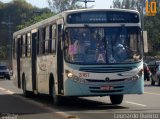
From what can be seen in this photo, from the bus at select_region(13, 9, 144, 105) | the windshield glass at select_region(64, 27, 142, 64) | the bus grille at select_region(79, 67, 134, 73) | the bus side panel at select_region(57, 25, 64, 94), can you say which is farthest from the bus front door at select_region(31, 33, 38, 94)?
the bus grille at select_region(79, 67, 134, 73)

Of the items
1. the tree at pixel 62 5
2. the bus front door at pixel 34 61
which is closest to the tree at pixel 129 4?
the tree at pixel 62 5

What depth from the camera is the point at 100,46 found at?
1784 cm

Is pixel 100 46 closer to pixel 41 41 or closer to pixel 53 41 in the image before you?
pixel 53 41

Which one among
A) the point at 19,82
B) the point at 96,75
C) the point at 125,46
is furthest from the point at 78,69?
the point at 19,82

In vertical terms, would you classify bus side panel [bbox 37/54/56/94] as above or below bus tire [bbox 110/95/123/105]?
above

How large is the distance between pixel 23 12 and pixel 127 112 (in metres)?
103

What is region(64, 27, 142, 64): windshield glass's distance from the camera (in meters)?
17.8

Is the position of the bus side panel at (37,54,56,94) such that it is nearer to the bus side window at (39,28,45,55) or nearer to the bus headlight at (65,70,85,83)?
the bus side window at (39,28,45,55)

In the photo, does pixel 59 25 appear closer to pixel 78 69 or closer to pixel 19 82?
pixel 78 69

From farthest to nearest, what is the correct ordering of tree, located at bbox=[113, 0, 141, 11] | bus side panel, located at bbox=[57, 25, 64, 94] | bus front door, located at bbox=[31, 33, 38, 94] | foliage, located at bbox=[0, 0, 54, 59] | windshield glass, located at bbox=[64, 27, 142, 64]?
foliage, located at bbox=[0, 0, 54, 59]
tree, located at bbox=[113, 0, 141, 11]
bus front door, located at bbox=[31, 33, 38, 94]
bus side panel, located at bbox=[57, 25, 64, 94]
windshield glass, located at bbox=[64, 27, 142, 64]

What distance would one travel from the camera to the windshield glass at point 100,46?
17.8m

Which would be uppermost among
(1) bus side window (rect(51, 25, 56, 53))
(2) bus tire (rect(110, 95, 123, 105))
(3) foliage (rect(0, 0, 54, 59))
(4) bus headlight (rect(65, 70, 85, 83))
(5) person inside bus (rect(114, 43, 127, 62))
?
(3) foliage (rect(0, 0, 54, 59))

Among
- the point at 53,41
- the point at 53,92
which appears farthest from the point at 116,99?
the point at 53,41

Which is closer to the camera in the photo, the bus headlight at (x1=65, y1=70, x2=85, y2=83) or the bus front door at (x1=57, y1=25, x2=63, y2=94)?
the bus headlight at (x1=65, y1=70, x2=85, y2=83)
